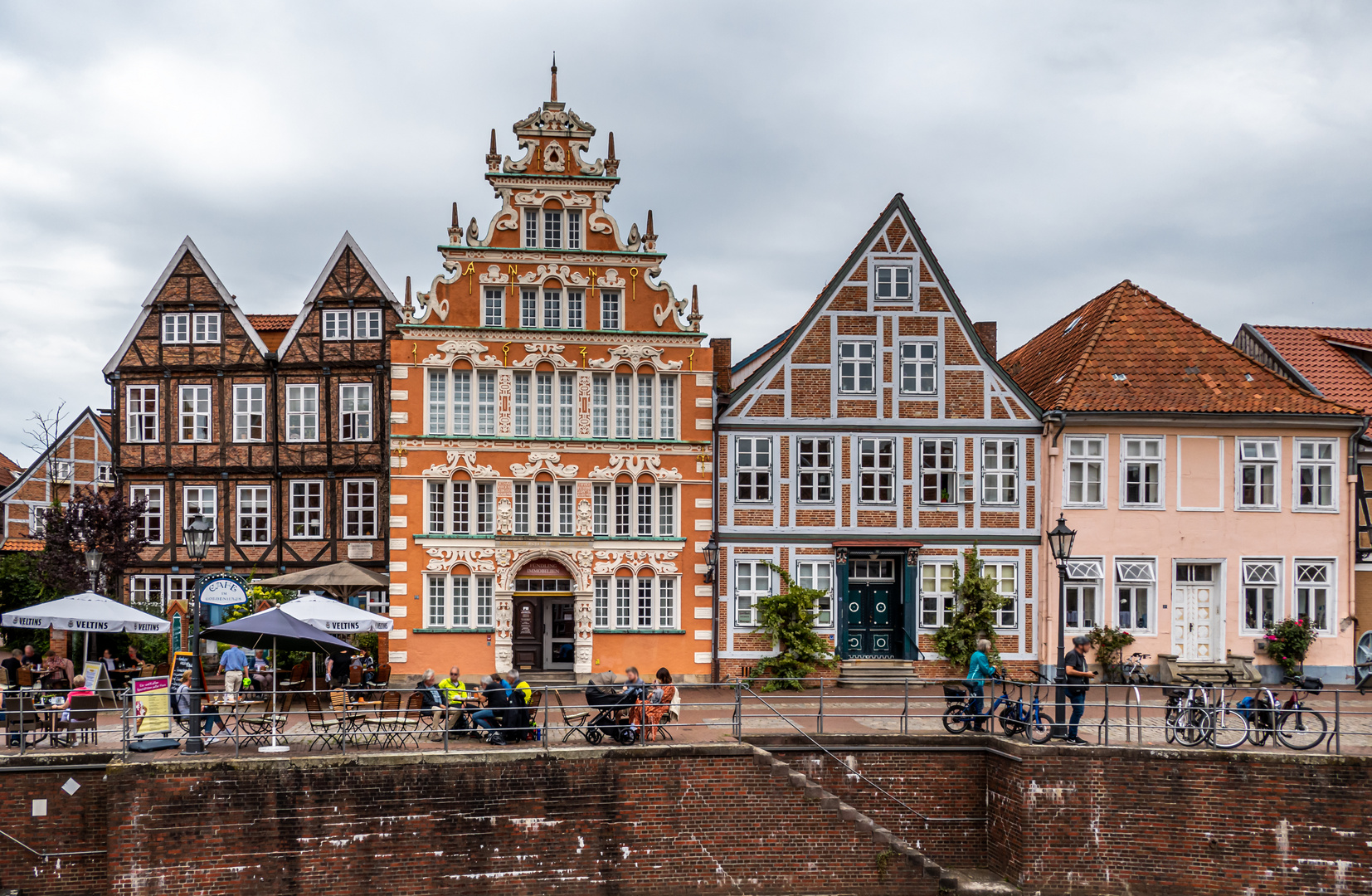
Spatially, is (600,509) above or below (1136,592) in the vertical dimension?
above

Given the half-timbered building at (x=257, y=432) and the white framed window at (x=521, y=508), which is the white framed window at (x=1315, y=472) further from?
the half-timbered building at (x=257, y=432)

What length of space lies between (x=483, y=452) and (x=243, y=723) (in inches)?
387

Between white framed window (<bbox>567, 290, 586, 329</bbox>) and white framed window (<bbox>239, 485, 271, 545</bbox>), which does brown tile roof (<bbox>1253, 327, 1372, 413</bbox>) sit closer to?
white framed window (<bbox>567, 290, 586, 329</bbox>)

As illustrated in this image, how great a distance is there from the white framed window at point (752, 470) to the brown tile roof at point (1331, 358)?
15396mm

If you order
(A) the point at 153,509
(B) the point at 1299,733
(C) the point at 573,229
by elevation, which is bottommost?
(B) the point at 1299,733

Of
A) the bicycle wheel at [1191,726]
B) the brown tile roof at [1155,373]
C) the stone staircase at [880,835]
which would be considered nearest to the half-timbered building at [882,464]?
the brown tile roof at [1155,373]

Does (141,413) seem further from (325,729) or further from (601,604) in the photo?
(325,729)

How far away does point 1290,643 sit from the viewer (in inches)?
976

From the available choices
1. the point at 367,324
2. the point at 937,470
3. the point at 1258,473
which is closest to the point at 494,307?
the point at 367,324

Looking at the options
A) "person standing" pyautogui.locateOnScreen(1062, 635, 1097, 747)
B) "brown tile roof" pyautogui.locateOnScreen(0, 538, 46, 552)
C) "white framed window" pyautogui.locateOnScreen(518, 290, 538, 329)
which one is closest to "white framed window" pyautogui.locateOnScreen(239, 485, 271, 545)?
"white framed window" pyautogui.locateOnScreen(518, 290, 538, 329)

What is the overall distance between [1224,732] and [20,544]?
3975 centimetres

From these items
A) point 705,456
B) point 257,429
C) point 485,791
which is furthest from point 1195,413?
point 257,429

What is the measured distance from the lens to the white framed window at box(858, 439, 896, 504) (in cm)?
2544

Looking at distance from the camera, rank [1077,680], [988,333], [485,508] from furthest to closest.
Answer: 1. [988,333]
2. [485,508]
3. [1077,680]
